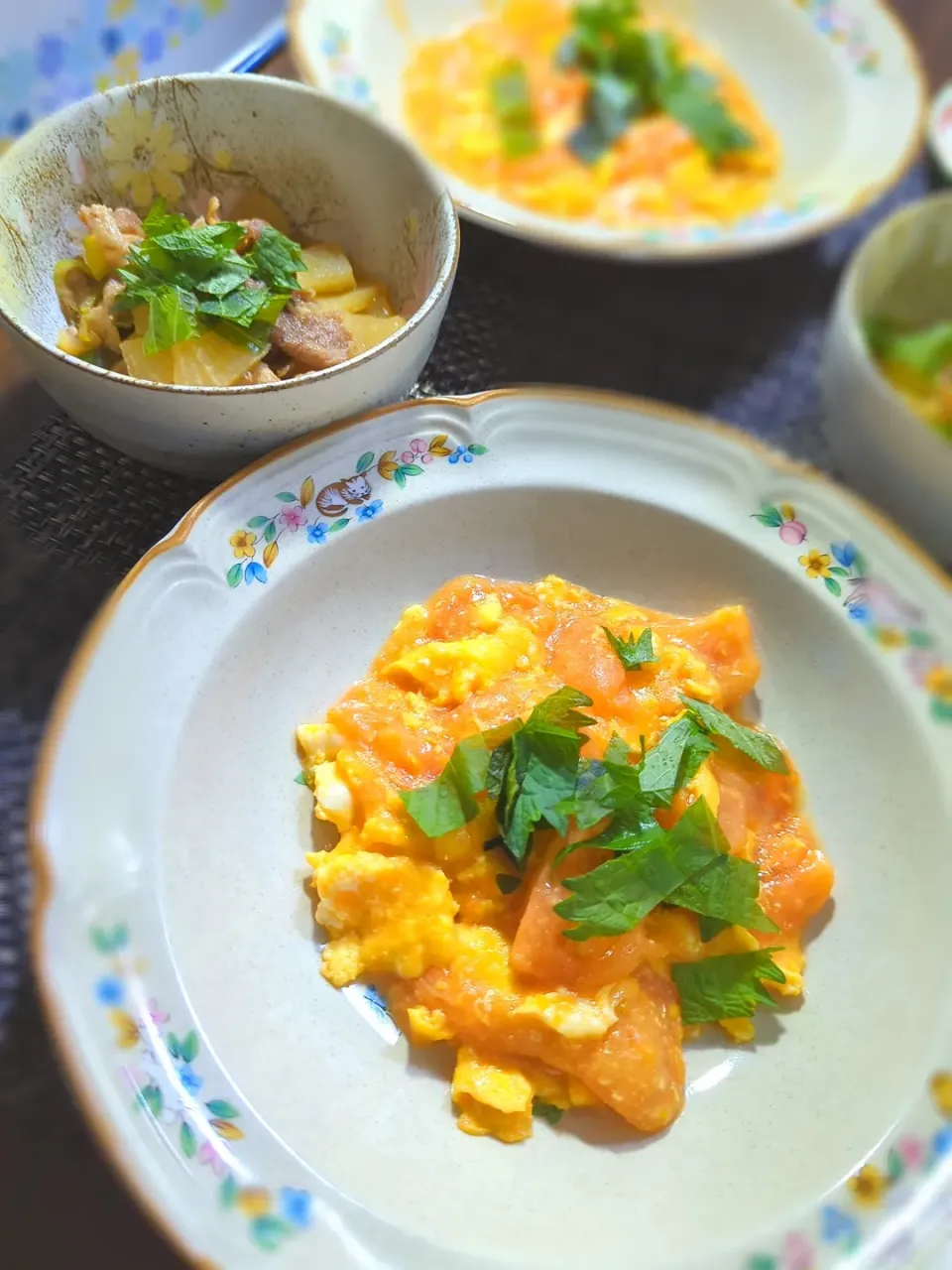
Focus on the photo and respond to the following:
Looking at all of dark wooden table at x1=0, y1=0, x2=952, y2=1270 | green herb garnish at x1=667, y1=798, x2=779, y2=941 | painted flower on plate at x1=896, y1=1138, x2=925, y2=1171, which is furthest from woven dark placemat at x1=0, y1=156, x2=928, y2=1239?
painted flower on plate at x1=896, y1=1138, x2=925, y2=1171

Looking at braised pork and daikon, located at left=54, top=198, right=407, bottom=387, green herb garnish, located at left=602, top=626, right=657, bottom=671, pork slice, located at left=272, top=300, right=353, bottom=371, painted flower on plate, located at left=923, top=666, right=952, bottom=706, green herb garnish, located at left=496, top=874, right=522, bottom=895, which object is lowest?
painted flower on plate, located at left=923, top=666, right=952, bottom=706

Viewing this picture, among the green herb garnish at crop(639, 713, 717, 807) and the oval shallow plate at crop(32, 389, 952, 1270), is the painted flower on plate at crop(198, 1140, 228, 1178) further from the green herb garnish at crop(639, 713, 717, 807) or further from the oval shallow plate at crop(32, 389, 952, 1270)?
the green herb garnish at crop(639, 713, 717, 807)

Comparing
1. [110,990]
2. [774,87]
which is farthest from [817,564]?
[774,87]

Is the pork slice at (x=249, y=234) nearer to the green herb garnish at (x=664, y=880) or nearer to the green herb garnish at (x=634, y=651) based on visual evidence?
the green herb garnish at (x=634, y=651)

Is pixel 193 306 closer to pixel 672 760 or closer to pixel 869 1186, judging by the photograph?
pixel 672 760

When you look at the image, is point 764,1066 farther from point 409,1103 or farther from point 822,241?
point 822,241

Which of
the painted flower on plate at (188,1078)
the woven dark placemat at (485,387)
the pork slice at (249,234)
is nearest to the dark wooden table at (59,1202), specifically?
the woven dark placemat at (485,387)

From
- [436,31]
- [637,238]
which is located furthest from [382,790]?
[436,31]

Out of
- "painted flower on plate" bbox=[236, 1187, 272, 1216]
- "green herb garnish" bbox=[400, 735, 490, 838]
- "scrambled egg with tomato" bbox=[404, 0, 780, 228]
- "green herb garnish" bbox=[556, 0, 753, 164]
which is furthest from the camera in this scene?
"green herb garnish" bbox=[556, 0, 753, 164]
